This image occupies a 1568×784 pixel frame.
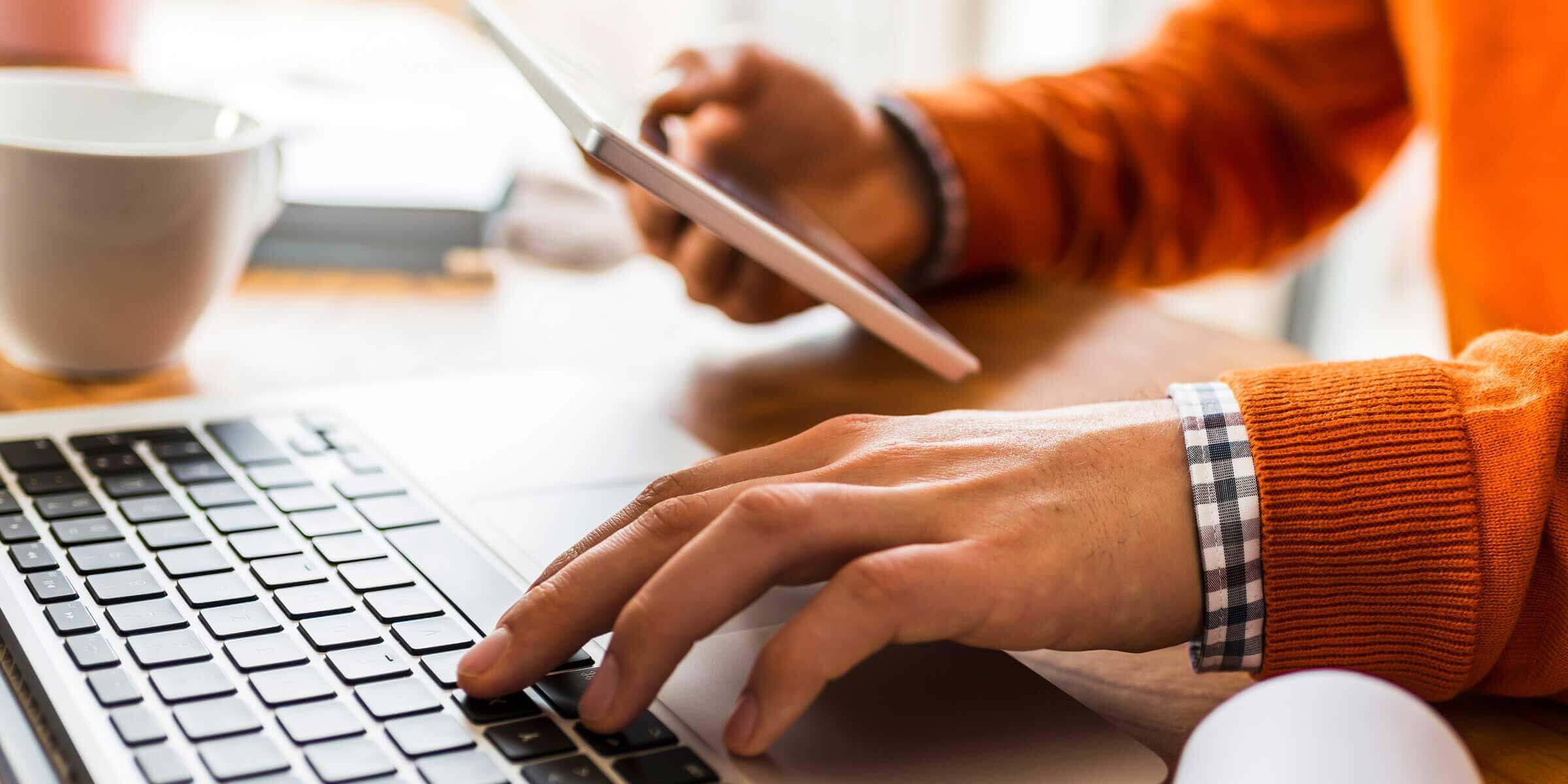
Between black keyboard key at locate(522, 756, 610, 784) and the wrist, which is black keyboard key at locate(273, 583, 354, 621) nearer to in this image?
black keyboard key at locate(522, 756, 610, 784)

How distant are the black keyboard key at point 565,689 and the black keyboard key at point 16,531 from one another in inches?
7.4

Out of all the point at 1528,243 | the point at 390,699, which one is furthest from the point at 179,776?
the point at 1528,243

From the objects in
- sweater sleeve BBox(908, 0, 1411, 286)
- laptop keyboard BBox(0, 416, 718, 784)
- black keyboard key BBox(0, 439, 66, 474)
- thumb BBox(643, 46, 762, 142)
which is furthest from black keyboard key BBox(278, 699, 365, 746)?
sweater sleeve BBox(908, 0, 1411, 286)

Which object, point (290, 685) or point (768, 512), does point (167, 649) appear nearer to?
point (290, 685)

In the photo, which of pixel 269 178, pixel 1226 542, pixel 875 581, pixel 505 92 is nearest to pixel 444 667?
pixel 875 581

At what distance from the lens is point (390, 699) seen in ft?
1.21

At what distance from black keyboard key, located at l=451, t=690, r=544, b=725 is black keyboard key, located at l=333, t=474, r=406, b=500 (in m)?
0.16

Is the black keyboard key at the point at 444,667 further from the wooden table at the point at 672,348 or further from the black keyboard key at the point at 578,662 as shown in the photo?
the wooden table at the point at 672,348

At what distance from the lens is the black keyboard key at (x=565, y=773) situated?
34cm

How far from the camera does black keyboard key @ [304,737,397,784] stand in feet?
1.09

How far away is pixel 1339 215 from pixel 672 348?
1.82 feet

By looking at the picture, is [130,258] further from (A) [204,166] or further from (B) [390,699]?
(B) [390,699]

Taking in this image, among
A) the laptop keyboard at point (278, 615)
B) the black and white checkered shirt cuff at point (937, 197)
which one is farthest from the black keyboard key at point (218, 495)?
the black and white checkered shirt cuff at point (937, 197)

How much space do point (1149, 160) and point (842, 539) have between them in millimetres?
630
